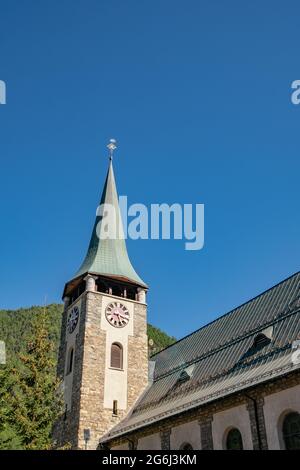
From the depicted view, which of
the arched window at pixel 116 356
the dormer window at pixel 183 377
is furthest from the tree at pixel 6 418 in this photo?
the arched window at pixel 116 356

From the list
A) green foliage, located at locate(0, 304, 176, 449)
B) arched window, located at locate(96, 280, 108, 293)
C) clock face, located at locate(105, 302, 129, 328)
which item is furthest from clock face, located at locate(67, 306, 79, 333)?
green foliage, located at locate(0, 304, 176, 449)

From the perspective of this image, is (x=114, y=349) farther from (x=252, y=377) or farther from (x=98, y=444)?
(x=252, y=377)

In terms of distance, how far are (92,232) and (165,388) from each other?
17.0 meters

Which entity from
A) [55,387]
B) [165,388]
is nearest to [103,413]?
[165,388]

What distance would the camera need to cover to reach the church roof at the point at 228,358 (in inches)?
970

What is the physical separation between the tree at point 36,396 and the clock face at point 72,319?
46.1 ft

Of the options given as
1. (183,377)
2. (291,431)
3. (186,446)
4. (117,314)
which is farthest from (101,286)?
(291,431)

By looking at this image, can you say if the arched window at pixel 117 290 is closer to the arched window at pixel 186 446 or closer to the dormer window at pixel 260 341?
the dormer window at pixel 260 341

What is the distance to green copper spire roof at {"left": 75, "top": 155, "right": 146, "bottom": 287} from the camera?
4103cm

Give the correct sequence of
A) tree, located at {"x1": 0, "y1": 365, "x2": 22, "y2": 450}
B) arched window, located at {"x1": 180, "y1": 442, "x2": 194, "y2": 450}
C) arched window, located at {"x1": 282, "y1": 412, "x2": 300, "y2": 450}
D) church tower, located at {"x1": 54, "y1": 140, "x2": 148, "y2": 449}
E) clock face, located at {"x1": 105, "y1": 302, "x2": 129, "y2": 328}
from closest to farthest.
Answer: arched window, located at {"x1": 282, "y1": 412, "x2": 300, "y2": 450} → tree, located at {"x1": 0, "y1": 365, "x2": 22, "y2": 450} → arched window, located at {"x1": 180, "y1": 442, "x2": 194, "y2": 450} → church tower, located at {"x1": 54, "y1": 140, "x2": 148, "y2": 449} → clock face, located at {"x1": 105, "y1": 302, "x2": 129, "y2": 328}

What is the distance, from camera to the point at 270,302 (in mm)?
29859

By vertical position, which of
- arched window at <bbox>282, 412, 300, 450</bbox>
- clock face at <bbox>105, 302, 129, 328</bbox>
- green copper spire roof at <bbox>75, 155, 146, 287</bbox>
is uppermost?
green copper spire roof at <bbox>75, 155, 146, 287</bbox>

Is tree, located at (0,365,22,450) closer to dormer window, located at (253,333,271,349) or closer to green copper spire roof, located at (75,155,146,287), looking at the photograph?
dormer window, located at (253,333,271,349)

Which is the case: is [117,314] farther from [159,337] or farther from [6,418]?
[159,337]
